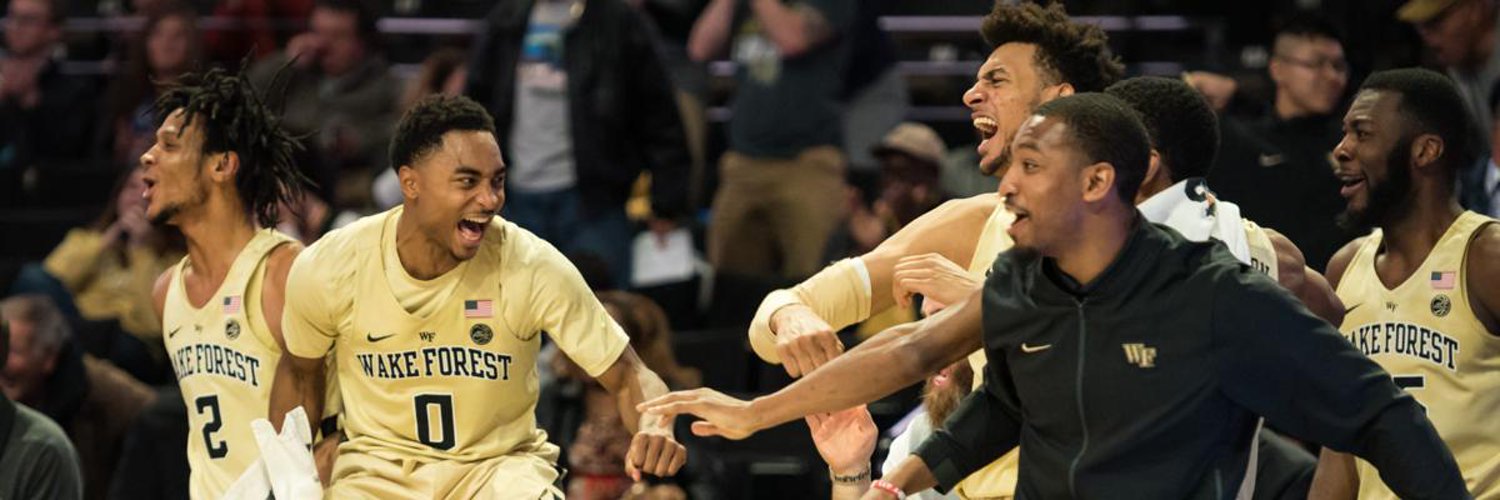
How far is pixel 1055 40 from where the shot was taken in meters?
6.19

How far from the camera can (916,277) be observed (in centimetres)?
552

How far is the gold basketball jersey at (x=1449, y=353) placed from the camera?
6.52 metres

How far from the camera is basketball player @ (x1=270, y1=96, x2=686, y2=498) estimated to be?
6.45 metres

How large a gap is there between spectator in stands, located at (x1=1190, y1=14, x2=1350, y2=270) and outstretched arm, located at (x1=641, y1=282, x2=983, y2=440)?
11.4 feet

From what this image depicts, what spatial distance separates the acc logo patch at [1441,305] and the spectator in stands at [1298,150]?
1766 mm

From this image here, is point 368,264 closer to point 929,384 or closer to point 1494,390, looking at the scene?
point 929,384

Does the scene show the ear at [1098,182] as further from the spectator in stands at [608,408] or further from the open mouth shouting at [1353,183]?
the spectator in stands at [608,408]

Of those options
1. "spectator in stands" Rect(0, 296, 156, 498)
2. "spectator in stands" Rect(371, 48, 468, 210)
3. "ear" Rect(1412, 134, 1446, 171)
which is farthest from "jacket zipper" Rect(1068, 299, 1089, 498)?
"spectator in stands" Rect(371, 48, 468, 210)

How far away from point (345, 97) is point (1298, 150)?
16.8ft

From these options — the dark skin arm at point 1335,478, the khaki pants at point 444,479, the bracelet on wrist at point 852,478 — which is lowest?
the dark skin arm at point 1335,478

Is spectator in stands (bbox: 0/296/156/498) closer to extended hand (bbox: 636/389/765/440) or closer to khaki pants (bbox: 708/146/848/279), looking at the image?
khaki pants (bbox: 708/146/848/279)

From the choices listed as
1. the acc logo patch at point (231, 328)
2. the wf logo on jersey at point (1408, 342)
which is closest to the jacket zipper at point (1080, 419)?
the wf logo on jersey at point (1408, 342)

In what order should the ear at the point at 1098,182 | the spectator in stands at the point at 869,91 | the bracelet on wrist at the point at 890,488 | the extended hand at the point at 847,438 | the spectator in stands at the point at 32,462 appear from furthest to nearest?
1. the spectator in stands at the point at 869,91
2. the spectator in stands at the point at 32,462
3. the extended hand at the point at 847,438
4. the bracelet on wrist at the point at 890,488
5. the ear at the point at 1098,182

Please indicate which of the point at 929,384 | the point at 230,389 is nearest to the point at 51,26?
the point at 230,389
